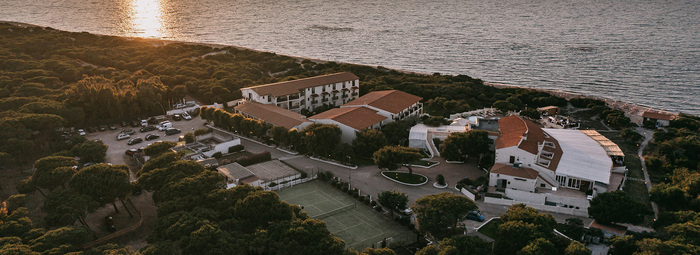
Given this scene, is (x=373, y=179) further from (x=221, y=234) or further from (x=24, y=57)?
(x=24, y=57)

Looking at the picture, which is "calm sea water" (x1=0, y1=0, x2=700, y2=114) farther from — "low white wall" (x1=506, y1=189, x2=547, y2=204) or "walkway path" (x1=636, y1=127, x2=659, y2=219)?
"low white wall" (x1=506, y1=189, x2=547, y2=204)

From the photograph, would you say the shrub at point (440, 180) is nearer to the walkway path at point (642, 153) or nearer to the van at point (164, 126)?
the walkway path at point (642, 153)

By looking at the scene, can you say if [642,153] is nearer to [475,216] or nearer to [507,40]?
[475,216]

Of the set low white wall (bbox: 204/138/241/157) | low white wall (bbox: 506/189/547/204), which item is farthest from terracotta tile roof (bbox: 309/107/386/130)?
low white wall (bbox: 506/189/547/204)

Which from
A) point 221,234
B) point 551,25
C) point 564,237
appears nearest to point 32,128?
point 221,234

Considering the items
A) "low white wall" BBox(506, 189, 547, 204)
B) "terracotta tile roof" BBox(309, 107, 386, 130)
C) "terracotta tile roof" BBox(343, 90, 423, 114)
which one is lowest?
"low white wall" BBox(506, 189, 547, 204)

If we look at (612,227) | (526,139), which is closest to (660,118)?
(526,139)
